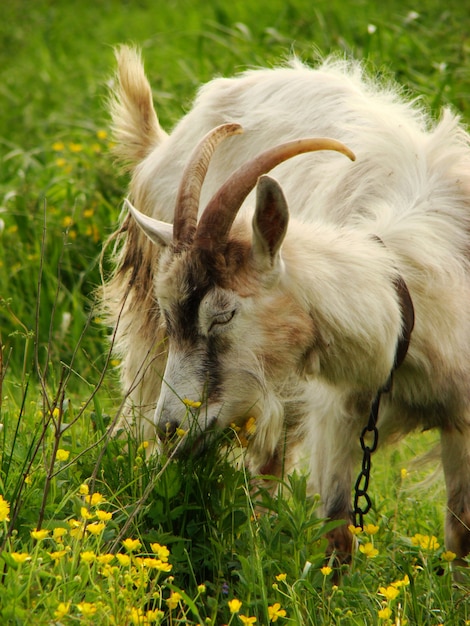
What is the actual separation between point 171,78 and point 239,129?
442 centimetres

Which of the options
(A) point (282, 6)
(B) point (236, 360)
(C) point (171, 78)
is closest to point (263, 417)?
(B) point (236, 360)

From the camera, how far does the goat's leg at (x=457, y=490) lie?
345 cm

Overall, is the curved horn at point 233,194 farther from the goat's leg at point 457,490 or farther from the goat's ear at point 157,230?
the goat's leg at point 457,490

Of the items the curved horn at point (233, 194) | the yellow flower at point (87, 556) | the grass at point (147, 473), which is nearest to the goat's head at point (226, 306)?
the curved horn at point (233, 194)

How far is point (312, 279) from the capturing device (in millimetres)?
2922

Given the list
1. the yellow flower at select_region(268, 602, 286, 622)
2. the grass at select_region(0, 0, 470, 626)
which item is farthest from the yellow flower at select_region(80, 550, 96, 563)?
the yellow flower at select_region(268, 602, 286, 622)

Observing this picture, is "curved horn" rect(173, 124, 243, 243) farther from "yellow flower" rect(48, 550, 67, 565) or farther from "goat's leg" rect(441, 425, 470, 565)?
"goat's leg" rect(441, 425, 470, 565)

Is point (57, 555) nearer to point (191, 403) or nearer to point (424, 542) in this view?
point (191, 403)

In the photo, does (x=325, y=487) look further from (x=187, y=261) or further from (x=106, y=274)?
(x=106, y=274)

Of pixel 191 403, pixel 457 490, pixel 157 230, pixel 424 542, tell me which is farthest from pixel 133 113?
pixel 424 542

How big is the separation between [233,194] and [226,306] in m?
0.32

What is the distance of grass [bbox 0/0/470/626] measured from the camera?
2.54 m

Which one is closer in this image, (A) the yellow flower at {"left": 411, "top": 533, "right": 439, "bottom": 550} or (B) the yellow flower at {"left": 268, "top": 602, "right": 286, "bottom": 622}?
(B) the yellow flower at {"left": 268, "top": 602, "right": 286, "bottom": 622}

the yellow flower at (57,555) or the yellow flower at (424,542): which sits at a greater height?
the yellow flower at (57,555)
